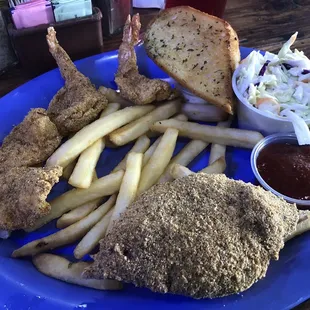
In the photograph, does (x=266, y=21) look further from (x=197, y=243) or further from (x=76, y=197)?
(x=197, y=243)

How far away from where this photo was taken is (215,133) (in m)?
2.19

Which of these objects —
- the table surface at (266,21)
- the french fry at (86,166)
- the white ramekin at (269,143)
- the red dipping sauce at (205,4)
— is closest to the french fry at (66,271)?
the french fry at (86,166)

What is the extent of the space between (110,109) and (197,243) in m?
1.00

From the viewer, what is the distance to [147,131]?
2219 mm

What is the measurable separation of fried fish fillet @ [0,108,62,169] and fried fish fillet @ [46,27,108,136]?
0.25 feet

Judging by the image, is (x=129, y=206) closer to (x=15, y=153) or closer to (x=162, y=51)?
(x=15, y=153)

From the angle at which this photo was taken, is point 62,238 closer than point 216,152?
Yes

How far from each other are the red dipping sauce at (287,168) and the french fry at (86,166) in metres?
0.78

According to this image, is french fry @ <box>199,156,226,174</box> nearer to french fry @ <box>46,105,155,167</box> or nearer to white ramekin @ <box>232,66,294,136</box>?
white ramekin @ <box>232,66,294,136</box>

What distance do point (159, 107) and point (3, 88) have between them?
1.12m

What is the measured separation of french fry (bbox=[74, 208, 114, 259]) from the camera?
70.1 inches

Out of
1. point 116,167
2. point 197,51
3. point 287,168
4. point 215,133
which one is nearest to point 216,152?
point 215,133

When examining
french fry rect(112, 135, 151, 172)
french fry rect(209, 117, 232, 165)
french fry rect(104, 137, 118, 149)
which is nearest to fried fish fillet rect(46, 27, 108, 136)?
french fry rect(104, 137, 118, 149)

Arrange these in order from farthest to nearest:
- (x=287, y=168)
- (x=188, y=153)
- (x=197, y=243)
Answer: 1. (x=188, y=153)
2. (x=287, y=168)
3. (x=197, y=243)
